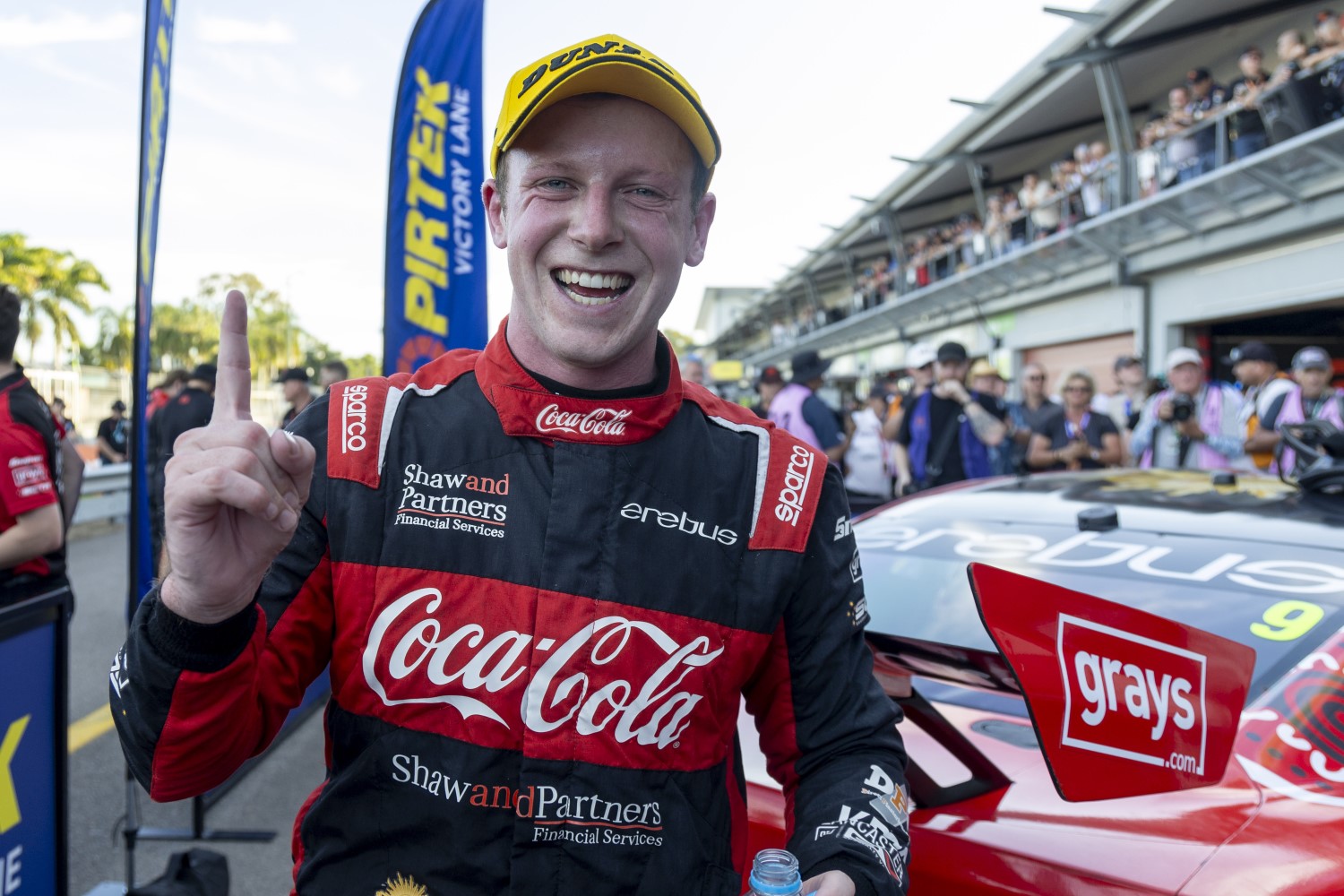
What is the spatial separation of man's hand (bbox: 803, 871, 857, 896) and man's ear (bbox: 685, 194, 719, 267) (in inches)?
35.6

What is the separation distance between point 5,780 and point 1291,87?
39.4 feet

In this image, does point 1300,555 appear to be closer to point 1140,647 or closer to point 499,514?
point 1140,647

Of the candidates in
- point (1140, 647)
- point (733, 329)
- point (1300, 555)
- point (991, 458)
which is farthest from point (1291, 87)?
point (733, 329)

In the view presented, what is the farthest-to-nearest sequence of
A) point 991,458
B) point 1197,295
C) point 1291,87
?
point 1197,295 → point 1291,87 → point 991,458

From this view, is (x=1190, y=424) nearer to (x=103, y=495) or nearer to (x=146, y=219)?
(x=146, y=219)

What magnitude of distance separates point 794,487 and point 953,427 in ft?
18.5

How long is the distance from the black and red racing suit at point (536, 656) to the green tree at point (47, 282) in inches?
1493

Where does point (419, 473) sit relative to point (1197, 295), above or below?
below

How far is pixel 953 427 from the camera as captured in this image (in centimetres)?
684

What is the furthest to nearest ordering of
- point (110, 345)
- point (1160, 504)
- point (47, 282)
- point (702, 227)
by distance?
point (110, 345), point (47, 282), point (1160, 504), point (702, 227)

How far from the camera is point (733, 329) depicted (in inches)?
2675

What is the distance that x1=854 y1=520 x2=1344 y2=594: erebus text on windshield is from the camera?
81.8 inches

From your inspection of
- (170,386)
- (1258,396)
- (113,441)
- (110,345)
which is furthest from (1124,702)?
(110,345)

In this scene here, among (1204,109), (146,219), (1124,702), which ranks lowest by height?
(1124,702)
